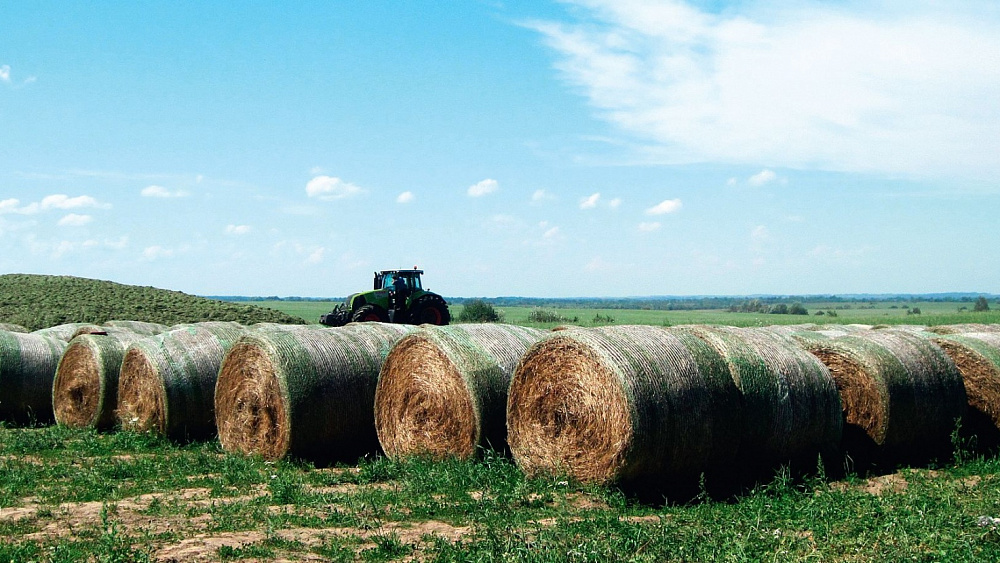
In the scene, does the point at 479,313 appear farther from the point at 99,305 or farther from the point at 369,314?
the point at 369,314

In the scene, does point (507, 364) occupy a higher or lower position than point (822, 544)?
higher

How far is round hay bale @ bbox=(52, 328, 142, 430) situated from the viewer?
1291cm

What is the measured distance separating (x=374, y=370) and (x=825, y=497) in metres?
5.43

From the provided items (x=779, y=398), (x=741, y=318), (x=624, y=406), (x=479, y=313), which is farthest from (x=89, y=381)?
(x=741, y=318)

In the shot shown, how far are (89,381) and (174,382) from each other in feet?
8.90

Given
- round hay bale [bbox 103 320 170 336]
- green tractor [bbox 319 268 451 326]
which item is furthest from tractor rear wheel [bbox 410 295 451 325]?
round hay bale [bbox 103 320 170 336]

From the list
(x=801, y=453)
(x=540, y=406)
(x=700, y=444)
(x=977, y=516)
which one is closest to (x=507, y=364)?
(x=540, y=406)

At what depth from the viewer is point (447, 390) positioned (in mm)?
9383

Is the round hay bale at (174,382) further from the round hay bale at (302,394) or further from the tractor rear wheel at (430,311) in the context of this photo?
the tractor rear wheel at (430,311)

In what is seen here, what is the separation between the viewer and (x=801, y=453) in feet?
28.0

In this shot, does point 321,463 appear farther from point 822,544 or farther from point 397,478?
point 822,544

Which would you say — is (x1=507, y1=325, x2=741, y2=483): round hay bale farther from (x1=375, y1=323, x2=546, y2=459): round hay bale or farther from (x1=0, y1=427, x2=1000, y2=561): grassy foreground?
(x1=375, y1=323, x2=546, y2=459): round hay bale

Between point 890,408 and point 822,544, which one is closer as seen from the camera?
point 822,544

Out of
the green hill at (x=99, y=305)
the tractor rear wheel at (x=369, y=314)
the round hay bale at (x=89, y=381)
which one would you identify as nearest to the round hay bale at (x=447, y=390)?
the round hay bale at (x=89, y=381)
